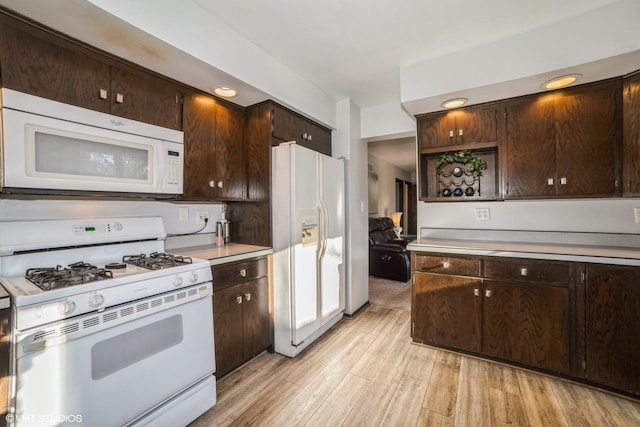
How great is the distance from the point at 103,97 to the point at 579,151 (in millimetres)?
3413

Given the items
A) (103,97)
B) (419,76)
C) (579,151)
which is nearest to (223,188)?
(103,97)

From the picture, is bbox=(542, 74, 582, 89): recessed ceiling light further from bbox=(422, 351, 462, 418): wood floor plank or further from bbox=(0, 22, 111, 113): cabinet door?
bbox=(0, 22, 111, 113): cabinet door

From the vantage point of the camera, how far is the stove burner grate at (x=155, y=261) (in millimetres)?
1573

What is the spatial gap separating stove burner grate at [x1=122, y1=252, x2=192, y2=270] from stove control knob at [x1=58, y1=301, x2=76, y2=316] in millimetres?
403

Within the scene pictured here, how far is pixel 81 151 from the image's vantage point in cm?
153

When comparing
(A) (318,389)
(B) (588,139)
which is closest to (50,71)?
(A) (318,389)

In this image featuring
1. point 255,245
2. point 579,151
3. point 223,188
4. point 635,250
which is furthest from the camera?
point 255,245

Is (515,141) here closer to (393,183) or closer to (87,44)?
(87,44)

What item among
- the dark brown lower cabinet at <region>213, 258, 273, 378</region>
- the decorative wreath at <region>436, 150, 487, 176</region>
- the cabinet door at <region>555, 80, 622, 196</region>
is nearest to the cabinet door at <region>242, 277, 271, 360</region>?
the dark brown lower cabinet at <region>213, 258, 273, 378</region>

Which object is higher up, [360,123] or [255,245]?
[360,123]

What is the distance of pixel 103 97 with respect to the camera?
1614 millimetres

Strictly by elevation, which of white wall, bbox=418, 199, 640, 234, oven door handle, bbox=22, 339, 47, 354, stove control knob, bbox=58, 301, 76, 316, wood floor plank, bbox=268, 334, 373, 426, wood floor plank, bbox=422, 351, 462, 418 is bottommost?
wood floor plank, bbox=422, 351, 462, 418

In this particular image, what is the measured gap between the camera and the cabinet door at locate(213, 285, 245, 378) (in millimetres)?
1921

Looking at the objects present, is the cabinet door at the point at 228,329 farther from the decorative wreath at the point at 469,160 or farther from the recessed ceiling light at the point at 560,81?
the recessed ceiling light at the point at 560,81
